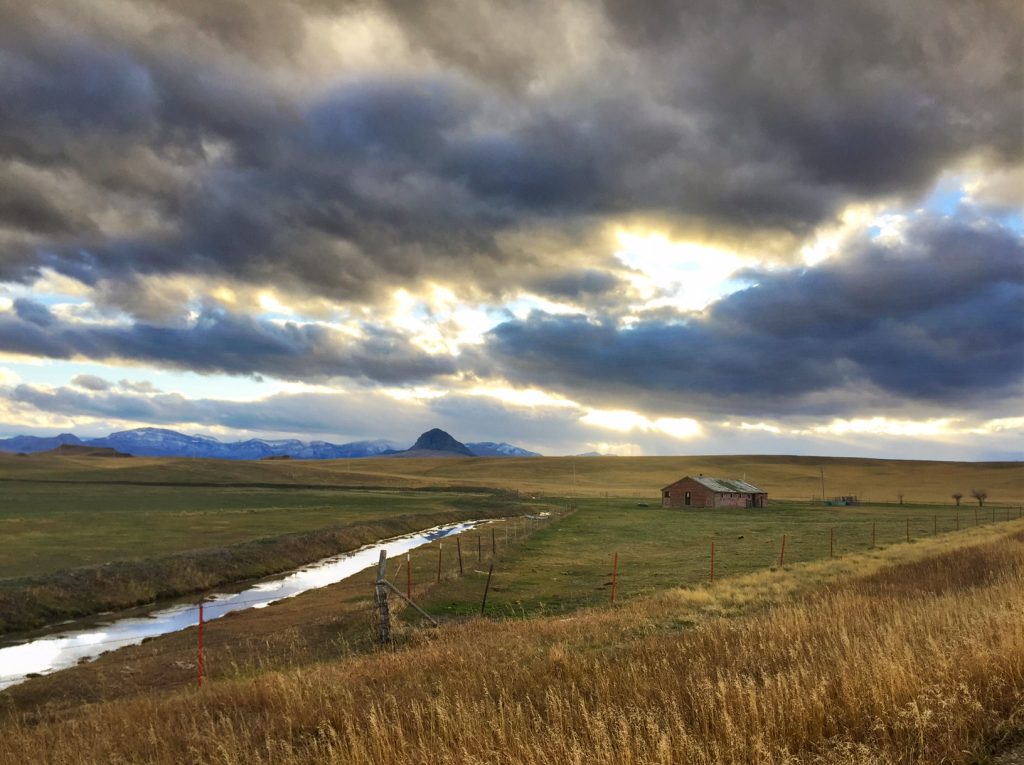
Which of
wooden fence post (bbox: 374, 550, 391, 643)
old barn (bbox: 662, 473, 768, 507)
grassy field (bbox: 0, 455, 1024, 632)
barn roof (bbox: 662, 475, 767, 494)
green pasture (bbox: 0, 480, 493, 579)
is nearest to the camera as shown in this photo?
wooden fence post (bbox: 374, 550, 391, 643)

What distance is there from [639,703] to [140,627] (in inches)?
1100

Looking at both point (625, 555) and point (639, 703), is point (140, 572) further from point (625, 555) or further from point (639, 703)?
point (639, 703)

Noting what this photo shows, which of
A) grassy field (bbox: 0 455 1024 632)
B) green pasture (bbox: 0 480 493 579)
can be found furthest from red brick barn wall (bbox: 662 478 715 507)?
green pasture (bbox: 0 480 493 579)

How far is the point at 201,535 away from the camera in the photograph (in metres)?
55.1

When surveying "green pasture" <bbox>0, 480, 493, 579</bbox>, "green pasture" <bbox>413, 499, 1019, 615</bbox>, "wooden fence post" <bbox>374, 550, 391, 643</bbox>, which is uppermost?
"wooden fence post" <bbox>374, 550, 391, 643</bbox>

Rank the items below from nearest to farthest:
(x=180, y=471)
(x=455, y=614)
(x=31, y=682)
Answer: (x=31, y=682) → (x=455, y=614) → (x=180, y=471)

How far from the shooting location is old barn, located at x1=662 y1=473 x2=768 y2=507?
4304 inches

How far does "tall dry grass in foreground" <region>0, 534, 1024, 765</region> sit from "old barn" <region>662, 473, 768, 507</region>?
97.4m

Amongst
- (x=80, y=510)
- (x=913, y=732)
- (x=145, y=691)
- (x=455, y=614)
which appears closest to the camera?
(x=913, y=732)

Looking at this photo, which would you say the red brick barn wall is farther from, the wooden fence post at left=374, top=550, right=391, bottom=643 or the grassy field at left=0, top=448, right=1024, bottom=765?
the wooden fence post at left=374, top=550, right=391, bottom=643

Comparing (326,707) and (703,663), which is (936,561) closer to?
(703,663)

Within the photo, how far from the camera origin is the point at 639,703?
8203 mm

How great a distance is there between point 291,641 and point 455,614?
604 centimetres

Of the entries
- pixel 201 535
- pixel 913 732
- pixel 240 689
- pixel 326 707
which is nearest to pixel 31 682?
pixel 240 689
